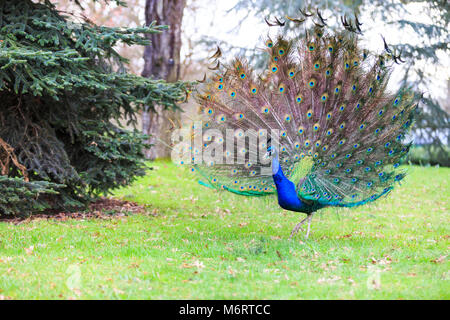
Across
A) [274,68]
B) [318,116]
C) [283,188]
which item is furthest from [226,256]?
[274,68]

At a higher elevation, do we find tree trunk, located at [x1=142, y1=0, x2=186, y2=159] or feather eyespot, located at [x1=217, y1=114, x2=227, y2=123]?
tree trunk, located at [x1=142, y1=0, x2=186, y2=159]

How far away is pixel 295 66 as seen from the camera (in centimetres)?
736

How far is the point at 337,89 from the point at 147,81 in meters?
3.84

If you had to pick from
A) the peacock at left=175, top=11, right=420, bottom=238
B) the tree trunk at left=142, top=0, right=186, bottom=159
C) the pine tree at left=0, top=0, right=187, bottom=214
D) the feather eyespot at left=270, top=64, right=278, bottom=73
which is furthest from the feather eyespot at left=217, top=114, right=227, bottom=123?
the tree trunk at left=142, top=0, right=186, bottom=159

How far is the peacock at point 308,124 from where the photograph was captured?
275 inches

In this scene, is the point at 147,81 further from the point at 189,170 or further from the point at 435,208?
the point at 435,208

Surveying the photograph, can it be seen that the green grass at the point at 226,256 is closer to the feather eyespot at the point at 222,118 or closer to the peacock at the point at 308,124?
the peacock at the point at 308,124

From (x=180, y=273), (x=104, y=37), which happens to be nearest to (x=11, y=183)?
(x=104, y=37)

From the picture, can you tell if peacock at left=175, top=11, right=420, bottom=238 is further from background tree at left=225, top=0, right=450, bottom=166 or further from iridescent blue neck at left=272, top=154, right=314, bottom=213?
background tree at left=225, top=0, right=450, bottom=166

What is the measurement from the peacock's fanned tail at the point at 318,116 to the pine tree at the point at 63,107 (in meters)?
2.21

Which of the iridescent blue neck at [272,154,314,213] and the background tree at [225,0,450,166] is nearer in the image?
the iridescent blue neck at [272,154,314,213]

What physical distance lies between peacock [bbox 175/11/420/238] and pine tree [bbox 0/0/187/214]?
7.11 ft

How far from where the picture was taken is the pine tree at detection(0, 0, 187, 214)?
8062 millimetres

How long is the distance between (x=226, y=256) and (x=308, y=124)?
2.29m
